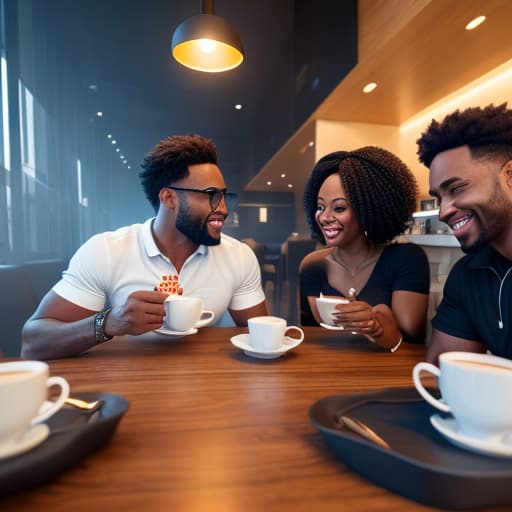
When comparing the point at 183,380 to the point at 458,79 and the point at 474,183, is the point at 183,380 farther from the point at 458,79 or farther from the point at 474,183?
the point at 458,79

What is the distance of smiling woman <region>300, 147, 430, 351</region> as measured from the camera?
1382mm

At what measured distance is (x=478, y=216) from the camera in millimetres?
980

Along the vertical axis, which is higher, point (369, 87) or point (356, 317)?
point (369, 87)

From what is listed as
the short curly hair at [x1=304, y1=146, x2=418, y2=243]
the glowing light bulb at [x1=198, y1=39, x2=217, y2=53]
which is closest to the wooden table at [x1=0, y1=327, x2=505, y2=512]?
the short curly hair at [x1=304, y1=146, x2=418, y2=243]

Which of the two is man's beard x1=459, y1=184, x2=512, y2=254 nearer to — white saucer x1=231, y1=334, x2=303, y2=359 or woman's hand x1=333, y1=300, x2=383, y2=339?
woman's hand x1=333, y1=300, x2=383, y2=339

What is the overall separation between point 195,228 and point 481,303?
43.9 inches

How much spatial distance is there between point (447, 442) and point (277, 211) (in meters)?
9.57

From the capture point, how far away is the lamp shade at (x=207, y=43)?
2.16 m

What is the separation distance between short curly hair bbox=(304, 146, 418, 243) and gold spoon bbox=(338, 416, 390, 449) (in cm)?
112

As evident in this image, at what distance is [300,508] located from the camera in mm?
390

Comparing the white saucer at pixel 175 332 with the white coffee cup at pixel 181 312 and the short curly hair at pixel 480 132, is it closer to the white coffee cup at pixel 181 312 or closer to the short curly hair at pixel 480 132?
the white coffee cup at pixel 181 312

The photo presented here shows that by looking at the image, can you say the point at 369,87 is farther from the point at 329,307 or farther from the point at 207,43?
the point at 329,307

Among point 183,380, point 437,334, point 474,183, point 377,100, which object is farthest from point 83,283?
point 377,100

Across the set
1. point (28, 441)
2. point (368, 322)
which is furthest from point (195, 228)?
point (28, 441)
